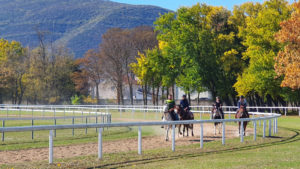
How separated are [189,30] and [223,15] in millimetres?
4600

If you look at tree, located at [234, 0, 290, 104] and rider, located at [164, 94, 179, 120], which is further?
tree, located at [234, 0, 290, 104]

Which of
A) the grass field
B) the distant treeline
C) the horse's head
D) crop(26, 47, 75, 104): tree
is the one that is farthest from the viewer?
crop(26, 47, 75, 104): tree

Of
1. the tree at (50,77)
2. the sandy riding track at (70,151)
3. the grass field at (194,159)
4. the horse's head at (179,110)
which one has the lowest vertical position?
the sandy riding track at (70,151)

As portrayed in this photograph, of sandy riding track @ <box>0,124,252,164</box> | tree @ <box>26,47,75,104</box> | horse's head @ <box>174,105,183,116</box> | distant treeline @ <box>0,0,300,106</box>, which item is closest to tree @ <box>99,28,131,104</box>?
distant treeline @ <box>0,0,300,106</box>

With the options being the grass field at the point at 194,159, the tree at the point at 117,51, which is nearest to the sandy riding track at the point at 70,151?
the grass field at the point at 194,159

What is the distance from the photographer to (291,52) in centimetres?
3944

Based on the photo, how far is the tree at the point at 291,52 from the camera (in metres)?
38.4

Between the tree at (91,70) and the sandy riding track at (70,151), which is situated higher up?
the tree at (91,70)

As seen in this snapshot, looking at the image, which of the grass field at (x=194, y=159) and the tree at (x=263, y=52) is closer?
the grass field at (x=194, y=159)

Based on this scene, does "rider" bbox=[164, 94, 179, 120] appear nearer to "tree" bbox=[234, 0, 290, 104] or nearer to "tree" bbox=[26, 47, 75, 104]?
"tree" bbox=[234, 0, 290, 104]

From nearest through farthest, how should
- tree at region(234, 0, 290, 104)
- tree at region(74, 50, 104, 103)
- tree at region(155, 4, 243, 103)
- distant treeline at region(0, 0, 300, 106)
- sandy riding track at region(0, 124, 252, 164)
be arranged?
sandy riding track at region(0, 124, 252, 164), distant treeline at region(0, 0, 300, 106), tree at region(234, 0, 290, 104), tree at region(155, 4, 243, 103), tree at region(74, 50, 104, 103)

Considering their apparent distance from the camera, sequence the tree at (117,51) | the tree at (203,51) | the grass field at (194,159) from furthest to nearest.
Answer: the tree at (117,51) → the tree at (203,51) → the grass field at (194,159)

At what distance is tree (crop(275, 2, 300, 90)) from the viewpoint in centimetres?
3844

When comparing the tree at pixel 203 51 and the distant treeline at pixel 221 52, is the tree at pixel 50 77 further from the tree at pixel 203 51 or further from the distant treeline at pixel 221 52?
the tree at pixel 203 51
